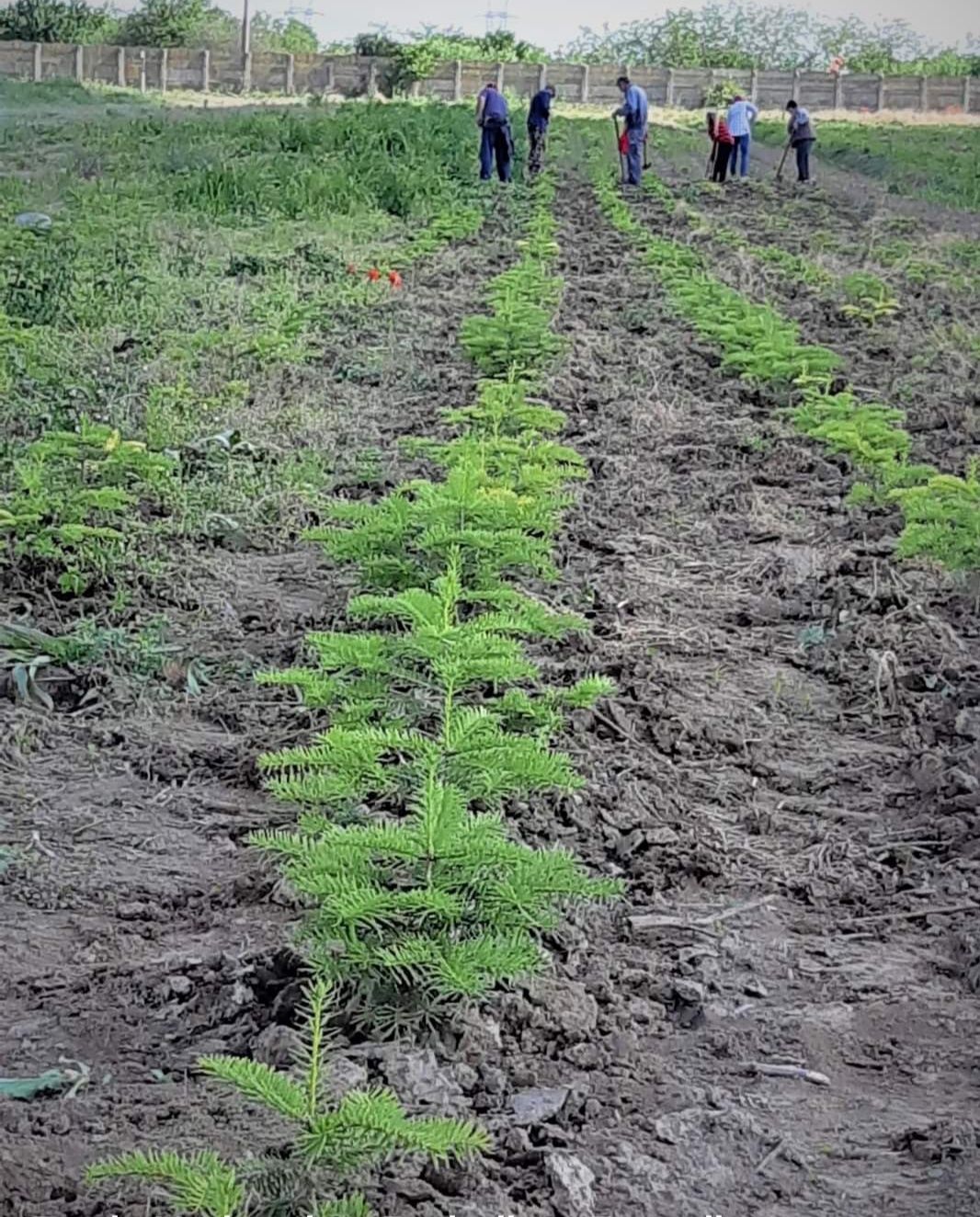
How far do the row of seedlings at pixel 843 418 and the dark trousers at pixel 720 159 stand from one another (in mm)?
13897

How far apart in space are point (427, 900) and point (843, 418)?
18.5 ft

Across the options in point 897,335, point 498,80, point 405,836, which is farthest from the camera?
point 498,80

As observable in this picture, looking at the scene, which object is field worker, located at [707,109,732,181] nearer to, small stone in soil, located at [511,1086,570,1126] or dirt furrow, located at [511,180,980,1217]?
dirt furrow, located at [511,180,980,1217]

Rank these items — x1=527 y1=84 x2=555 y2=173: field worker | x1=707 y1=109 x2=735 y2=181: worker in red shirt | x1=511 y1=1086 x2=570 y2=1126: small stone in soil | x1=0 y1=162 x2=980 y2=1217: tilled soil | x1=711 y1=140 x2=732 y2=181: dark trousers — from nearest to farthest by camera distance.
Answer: x1=0 y1=162 x2=980 y2=1217: tilled soil < x1=511 y1=1086 x2=570 y2=1126: small stone in soil < x1=527 y1=84 x2=555 y2=173: field worker < x1=707 y1=109 x2=735 y2=181: worker in red shirt < x1=711 y1=140 x2=732 y2=181: dark trousers

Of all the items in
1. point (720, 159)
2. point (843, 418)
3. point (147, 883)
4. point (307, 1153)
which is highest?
point (720, 159)

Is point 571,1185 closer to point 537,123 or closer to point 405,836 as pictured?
point 405,836

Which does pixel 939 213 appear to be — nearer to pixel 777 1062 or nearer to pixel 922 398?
pixel 922 398

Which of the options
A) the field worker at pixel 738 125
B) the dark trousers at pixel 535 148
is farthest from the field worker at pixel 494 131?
the field worker at pixel 738 125

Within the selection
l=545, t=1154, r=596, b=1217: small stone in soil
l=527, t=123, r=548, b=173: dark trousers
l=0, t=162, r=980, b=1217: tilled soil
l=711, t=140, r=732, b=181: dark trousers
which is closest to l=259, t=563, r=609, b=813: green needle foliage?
l=0, t=162, r=980, b=1217: tilled soil

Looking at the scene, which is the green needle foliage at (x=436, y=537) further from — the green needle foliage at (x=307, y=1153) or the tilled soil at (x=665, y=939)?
the green needle foliage at (x=307, y=1153)

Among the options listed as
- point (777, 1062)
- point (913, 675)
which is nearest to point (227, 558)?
point (913, 675)

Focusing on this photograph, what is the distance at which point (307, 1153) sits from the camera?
8.18ft

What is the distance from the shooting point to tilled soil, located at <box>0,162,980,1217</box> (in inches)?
113

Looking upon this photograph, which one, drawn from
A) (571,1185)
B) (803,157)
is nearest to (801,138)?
(803,157)
